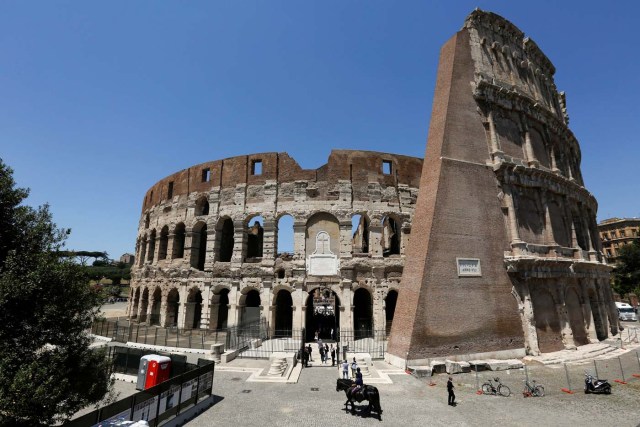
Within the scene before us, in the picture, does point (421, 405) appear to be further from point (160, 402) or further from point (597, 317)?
point (597, 317)

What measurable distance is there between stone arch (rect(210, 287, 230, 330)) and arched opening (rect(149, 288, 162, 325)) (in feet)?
22.9

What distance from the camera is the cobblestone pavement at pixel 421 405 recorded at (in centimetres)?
1013

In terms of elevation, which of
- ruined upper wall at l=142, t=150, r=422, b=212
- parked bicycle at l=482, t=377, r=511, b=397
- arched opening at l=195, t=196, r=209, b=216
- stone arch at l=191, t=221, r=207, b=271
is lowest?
parked bicycle at l=482, t=377, r=511, b=397

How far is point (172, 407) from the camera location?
9.78m

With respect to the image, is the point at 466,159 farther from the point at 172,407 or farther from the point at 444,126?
the point at 172,407

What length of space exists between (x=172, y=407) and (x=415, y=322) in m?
11.0

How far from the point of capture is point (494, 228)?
19.2 meters

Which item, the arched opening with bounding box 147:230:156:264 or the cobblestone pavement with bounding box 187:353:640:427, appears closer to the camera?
the cobblestone pavement with bounding box 187:353:640:427

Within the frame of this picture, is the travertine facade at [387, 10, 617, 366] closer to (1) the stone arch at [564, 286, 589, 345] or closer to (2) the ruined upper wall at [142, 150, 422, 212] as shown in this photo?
(1) the stone arch at [564, 286, 589, 345]

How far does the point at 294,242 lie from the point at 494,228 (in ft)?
43.8

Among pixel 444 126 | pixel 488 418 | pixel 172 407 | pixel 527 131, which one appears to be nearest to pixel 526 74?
pixel 527 131

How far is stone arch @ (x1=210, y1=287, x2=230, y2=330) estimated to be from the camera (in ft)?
79.6

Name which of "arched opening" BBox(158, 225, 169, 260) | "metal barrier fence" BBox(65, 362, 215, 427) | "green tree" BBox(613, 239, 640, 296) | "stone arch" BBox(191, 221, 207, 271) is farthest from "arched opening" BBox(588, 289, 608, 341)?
"arched opening" BBox(158, 225, 169, 260)

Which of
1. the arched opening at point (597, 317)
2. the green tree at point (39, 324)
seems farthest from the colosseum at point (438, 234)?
the green tree at point (39, 324)
